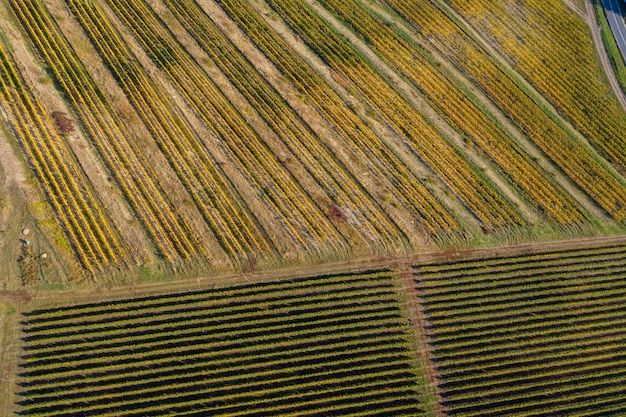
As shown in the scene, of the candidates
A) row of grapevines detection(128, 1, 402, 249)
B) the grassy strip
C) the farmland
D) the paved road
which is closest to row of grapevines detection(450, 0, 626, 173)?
the farmland

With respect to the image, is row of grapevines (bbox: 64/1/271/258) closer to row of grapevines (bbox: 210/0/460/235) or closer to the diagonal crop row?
the diagonal crop row

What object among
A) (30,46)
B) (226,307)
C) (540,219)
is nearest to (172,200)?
(226,307)

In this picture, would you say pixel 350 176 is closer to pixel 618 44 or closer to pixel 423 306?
pixel 423 306

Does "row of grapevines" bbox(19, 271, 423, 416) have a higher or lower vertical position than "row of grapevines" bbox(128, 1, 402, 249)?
lower

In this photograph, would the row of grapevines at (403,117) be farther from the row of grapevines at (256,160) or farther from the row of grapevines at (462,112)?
the row of grapevines at (256,160)

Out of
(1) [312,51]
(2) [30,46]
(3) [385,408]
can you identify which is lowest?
(3) [385,408]

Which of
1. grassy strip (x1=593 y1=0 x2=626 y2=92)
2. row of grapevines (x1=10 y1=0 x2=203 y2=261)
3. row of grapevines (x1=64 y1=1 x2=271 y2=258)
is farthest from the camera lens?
grassy strip (x1=593 y1=0 x2=626 y2=92)
